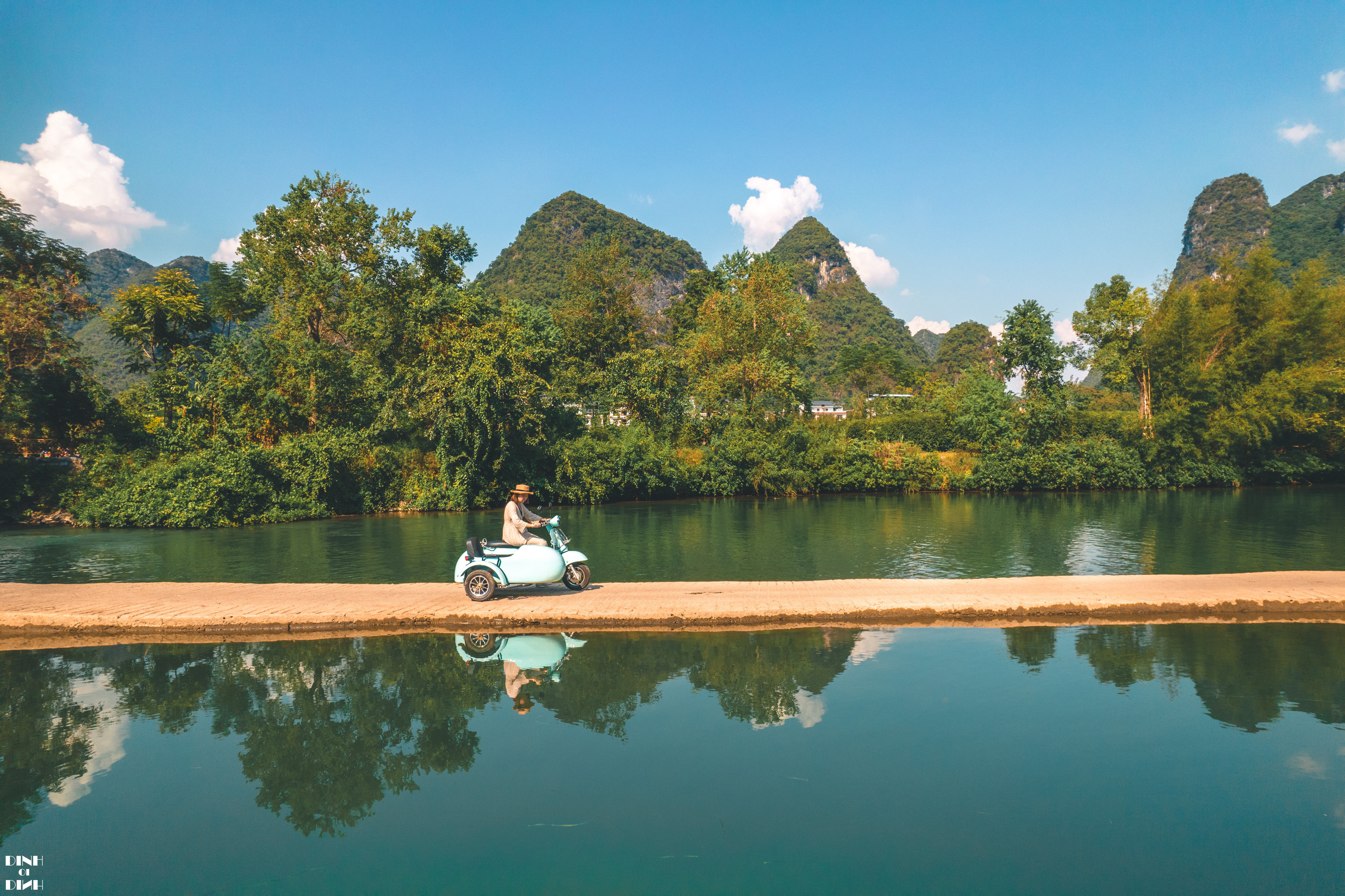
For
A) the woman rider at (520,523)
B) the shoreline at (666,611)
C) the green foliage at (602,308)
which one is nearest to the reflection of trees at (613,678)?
the shoreline at (666,611)

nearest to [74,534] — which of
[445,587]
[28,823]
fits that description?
[445,587]

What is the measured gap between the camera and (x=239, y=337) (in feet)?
108

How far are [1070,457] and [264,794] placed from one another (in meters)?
40.7

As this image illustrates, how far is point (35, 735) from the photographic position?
6543mm

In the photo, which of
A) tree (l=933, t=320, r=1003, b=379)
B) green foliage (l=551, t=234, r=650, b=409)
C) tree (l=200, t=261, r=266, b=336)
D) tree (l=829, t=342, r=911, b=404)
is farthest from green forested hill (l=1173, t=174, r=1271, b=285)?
tree (l=200, t=261, r=266, b=336)

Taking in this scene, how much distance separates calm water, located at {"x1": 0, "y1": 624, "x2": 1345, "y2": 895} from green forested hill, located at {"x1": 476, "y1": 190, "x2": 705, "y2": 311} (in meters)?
85.4

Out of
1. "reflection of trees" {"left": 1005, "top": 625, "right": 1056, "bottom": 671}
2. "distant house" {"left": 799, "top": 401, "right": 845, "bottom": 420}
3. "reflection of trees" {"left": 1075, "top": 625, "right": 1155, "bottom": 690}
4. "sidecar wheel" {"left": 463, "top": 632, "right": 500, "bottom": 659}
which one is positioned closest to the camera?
"reflection of trees" {"left": 1075, "top": 625, "right": 1155, "bottom": 690}

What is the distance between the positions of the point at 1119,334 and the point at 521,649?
48.5 meters

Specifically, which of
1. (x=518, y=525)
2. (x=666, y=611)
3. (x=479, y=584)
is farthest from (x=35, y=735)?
(x=666, y=611)

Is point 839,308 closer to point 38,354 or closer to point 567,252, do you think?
point 567,252

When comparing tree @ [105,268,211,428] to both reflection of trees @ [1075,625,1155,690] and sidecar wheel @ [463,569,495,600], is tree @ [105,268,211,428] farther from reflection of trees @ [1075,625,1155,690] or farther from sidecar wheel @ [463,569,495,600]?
reflection of trees @ [1075,625,1155,690]

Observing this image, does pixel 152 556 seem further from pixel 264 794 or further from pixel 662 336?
pixel 662 336

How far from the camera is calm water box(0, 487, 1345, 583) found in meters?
14.9

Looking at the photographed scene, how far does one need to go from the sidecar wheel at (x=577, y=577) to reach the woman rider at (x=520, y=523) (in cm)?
100
